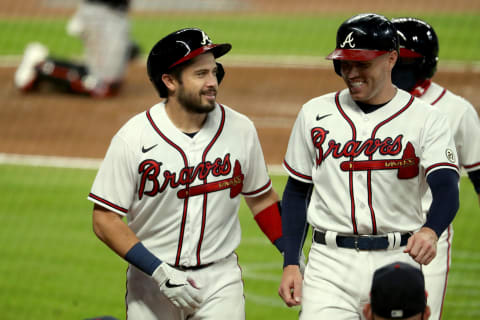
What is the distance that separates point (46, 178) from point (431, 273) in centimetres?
793

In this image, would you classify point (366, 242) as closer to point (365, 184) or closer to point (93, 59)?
point (365, 184)

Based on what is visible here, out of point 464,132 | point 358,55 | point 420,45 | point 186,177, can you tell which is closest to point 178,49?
point 186,177

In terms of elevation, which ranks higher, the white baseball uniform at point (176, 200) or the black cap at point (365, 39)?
the black cap at point (365, 39)

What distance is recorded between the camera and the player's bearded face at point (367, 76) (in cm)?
389

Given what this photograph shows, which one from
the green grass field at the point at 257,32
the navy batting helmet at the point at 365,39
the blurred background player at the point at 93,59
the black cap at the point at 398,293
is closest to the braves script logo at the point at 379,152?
the navy batting helmet at the point at 365,39

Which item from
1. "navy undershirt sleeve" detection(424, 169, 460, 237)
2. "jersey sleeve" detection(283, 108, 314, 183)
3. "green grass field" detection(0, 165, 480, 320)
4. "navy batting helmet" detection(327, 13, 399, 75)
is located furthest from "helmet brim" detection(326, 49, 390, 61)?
"green grass field" detection(0, 165, 480, 320)

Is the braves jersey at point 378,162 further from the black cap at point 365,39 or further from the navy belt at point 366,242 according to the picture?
the black cap at point 365,39

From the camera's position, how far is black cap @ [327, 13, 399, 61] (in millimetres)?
3885

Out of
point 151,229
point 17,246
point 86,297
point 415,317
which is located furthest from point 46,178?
point 415,317

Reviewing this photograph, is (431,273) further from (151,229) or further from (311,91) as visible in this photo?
(311,91)

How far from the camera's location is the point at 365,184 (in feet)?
12.9

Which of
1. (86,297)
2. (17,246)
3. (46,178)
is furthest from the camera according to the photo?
(46,178)

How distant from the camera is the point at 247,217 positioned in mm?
9773

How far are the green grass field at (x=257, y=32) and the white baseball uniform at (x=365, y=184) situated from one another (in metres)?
16.6
